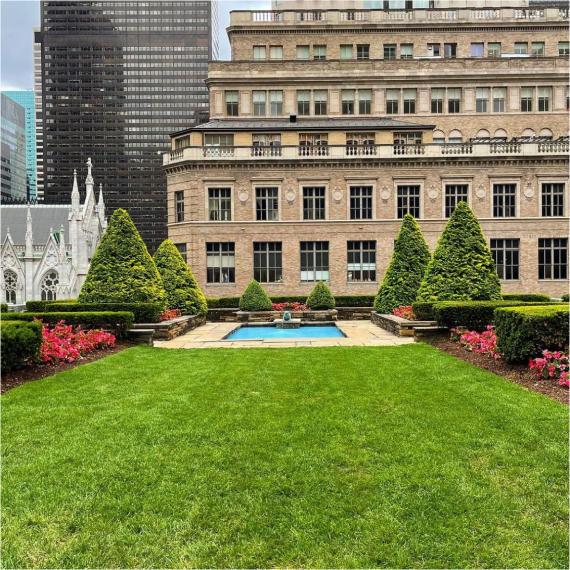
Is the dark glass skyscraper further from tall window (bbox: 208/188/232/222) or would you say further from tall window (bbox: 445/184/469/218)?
tall window (bbox: 445/184/469/218)

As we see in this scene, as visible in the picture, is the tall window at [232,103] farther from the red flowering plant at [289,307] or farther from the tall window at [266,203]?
the red flowering plant at [289,307]

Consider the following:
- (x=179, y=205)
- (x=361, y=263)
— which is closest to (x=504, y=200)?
(x=361, y=263)

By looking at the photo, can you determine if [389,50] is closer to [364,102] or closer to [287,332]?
[364,102]

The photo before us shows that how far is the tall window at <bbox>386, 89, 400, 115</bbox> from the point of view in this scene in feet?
137

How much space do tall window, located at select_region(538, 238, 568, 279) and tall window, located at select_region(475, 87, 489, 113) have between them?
13.1 m

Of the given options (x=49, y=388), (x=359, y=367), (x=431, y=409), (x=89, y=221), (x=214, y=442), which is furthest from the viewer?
(x=89, y=221)

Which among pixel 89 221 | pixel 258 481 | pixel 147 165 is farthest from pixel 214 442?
pixel 147 165

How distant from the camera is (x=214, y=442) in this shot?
5746 millimetres

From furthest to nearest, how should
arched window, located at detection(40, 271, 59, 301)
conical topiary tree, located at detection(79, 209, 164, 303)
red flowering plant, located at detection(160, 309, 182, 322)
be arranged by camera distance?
arched window, located at detection(40, 271, 59, 301)
red flowering plant, located at detection(160, 309, 182, 322)
conical topiary tree, located at detection(79, 209, 164, 303)

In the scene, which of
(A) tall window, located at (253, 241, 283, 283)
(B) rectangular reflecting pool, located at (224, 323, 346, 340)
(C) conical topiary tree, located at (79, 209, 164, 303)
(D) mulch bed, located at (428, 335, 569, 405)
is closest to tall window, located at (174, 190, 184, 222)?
(A) tall window, located at (253, 241, 283, 283)

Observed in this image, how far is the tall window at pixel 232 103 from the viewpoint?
42375 mm

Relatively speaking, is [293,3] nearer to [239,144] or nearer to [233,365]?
[239,144]

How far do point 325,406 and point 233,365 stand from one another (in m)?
4.38

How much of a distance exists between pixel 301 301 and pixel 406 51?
27455mm
